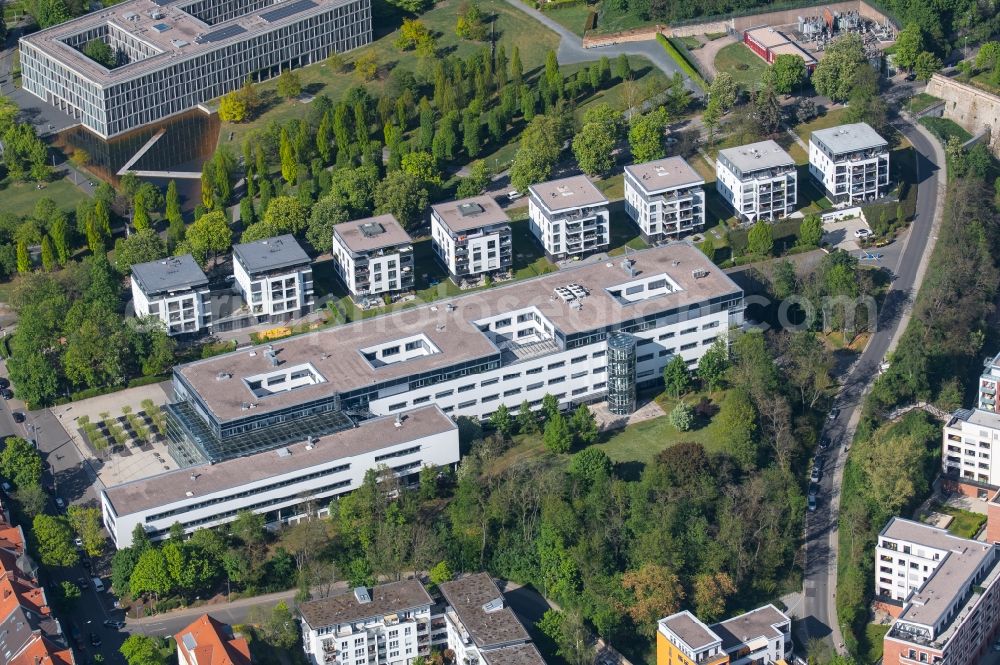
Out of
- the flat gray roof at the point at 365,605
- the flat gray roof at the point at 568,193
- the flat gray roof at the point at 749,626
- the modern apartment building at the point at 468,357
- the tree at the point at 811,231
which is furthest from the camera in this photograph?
the tree at the point at 811,231

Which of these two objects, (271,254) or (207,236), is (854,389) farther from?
(207,236)

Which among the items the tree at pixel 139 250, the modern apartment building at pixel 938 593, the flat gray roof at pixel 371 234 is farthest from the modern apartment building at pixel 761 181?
the tree at pixel 139 250

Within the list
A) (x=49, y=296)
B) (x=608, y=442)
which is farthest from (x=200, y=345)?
(x=608, y=442)

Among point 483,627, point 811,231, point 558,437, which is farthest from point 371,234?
point 483,627

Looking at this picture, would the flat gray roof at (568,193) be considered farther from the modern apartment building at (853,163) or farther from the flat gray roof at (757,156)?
the modern apartment building at (853,163)

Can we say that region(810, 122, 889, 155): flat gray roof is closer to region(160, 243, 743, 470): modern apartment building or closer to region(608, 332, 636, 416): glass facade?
region(160, 243, 743, 470): modern apartment building

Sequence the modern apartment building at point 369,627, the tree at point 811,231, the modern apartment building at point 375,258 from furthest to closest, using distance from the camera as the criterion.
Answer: the tree at point 811,231 → the modern apartment building at point 375,258 → the modern apartment building at point 369,627
